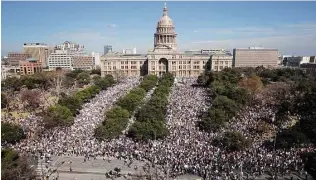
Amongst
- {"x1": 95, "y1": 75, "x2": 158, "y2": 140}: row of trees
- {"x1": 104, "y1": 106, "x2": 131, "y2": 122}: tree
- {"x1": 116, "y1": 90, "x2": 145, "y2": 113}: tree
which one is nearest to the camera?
{"x1": 95, "y1": 75, "x2": 158, "y2": 140}: row of trees

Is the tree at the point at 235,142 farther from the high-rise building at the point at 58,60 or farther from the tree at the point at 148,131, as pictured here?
the high-rise building at the point at 58,60

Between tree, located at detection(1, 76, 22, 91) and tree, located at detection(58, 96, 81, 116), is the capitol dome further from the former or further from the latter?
tree, located at detection(58, 96, 81, 116)

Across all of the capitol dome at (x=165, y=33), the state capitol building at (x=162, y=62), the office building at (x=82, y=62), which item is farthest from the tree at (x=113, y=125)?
the office building at (x=82, y=62)

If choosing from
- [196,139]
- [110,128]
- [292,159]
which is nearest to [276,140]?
[292,159]

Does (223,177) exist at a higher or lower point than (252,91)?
lower

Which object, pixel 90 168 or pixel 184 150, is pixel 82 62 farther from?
pixel 184 150

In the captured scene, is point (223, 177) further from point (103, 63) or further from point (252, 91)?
point (103, 63)

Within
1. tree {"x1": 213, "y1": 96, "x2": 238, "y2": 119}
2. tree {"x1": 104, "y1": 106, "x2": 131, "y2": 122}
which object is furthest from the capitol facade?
tree {"x1": 104, "y1": 106, "x2": 131, "y2": 122}

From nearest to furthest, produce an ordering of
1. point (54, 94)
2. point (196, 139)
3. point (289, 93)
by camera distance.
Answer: point (196, 139)
point (289, 93)
point (54, 94)
